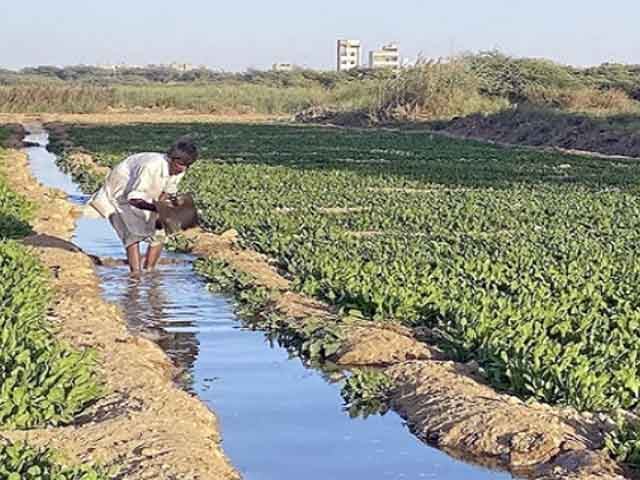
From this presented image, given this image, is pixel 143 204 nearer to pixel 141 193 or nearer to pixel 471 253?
pixel 141 193

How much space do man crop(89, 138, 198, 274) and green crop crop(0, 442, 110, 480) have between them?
6.20 m

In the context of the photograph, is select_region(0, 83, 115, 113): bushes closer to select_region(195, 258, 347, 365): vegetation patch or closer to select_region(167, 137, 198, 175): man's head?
select_region(195, 258, 347, 365): vegetation patch

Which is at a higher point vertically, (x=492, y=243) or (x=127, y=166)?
(x=127, y=166)

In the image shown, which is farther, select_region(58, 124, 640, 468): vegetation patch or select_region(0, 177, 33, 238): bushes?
select_region(0, 177, 33, 238): bushes

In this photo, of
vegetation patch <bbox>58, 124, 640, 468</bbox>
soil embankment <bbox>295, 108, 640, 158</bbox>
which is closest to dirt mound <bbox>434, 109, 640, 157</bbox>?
soil embankment <bbox>295, 108, 640, 158</bbox>

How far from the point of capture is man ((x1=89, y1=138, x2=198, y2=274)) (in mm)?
11969

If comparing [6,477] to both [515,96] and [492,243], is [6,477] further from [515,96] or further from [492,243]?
[515,96]

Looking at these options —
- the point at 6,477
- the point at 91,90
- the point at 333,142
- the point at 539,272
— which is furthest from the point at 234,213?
the point at 91,90

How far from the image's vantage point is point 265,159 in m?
30.8

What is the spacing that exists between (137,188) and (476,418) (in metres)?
5.72

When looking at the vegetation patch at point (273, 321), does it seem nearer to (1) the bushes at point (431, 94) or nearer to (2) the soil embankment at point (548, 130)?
(2) the soil embankment at point (548, 130)

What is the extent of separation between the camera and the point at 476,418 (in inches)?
280

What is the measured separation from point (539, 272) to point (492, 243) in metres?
2.34

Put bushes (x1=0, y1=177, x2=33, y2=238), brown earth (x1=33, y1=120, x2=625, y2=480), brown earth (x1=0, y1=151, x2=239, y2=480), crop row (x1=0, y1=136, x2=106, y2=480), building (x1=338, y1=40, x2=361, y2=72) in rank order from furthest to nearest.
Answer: building (x1=338, y1=40, x2=361, y2=72)
bushes (x1=0, y1=177, x2=33, y2=238)
brown earth (x1=33, y1=120, x2=625, y2=480)
brown earth (x1=0, y1=151, x2=239, y2=480)
crop row (x1=0, y1=136, x2=106, y2=480)
